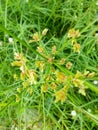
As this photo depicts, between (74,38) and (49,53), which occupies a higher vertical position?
(74,38)

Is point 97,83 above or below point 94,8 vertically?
below

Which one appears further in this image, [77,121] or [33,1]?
[33,1]

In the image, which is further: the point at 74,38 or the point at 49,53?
the point at 49,53

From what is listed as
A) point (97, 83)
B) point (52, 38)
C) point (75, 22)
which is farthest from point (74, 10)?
point (97, 83)

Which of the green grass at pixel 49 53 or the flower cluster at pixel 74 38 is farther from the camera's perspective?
the green grass at pixel 49 53

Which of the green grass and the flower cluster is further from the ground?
the flower cluster

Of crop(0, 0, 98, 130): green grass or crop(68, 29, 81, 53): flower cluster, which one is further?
crop(0, 0, 98, 130): green grass

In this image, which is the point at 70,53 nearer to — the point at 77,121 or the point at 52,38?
the point at 52,38

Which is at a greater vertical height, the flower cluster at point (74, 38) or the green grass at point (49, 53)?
the flower cluster at point (74, 38)
